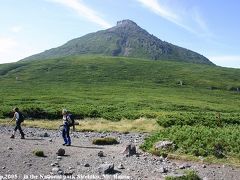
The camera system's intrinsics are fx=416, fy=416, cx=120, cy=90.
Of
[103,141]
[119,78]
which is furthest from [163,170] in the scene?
[119,78]

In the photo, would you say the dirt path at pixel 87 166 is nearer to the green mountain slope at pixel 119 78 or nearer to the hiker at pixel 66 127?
the hiker at pixel 66 127

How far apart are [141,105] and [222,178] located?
54.8 meters

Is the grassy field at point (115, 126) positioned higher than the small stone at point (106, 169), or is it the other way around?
the small stone at point (106, 169)

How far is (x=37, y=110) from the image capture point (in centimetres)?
5672

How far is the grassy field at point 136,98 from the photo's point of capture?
97.7 ft

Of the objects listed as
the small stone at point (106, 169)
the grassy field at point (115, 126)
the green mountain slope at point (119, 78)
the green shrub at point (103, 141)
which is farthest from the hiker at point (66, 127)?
the green mountain slope at point (119, 78)

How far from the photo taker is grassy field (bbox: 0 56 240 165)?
2979 centimetres

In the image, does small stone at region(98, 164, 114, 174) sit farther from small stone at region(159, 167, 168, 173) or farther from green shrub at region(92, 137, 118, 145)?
green shrub at region(92, 137, 118, 145)

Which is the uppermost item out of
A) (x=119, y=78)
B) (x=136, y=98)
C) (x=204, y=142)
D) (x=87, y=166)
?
(x=119, y=78)

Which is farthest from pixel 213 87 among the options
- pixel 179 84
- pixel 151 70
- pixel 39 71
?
pixel 39 71

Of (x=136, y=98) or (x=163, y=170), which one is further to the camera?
(x=136, y=98)

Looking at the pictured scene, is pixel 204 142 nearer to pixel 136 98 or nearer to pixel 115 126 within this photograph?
pixel 115 126

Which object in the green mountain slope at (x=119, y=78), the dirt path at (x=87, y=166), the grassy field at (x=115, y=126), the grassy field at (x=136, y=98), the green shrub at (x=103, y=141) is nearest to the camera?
the dirt path at (x=87, y=166)

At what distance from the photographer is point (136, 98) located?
296 feet
